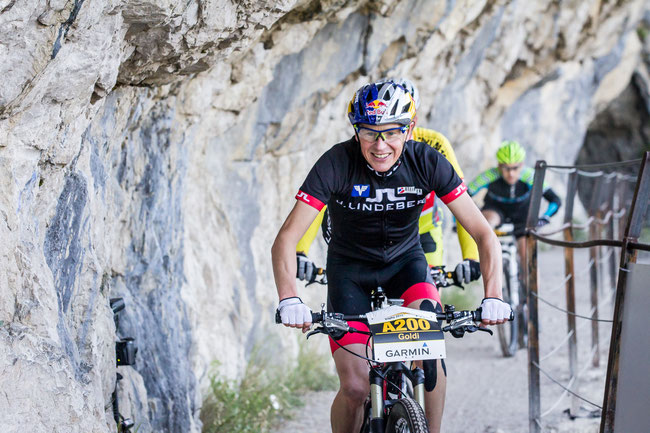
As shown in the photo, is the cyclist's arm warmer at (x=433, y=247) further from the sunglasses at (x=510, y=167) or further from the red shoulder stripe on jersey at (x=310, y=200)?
the sunglasses at (x=510, y=167)

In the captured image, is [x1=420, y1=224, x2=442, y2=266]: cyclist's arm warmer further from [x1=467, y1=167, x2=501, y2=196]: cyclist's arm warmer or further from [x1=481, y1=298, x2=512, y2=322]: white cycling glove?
[x1=467, y1=167, x2=501, y2=196]: cyclist's arm warmer

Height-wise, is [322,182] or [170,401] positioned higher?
[322,182]

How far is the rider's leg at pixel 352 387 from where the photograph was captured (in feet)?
11.5

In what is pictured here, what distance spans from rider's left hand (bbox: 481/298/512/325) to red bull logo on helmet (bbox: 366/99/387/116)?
981 millimetres

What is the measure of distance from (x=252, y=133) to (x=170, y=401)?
9.02 feet

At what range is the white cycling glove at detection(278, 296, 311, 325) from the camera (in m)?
3.11

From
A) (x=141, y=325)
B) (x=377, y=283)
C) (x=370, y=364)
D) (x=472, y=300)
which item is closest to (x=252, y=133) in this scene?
(x=141, y=325)

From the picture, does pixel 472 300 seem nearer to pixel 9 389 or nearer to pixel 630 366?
pixel 630 366

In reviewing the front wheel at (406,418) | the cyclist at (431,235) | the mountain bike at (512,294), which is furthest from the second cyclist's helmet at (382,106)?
the mountain bike at (512,294)

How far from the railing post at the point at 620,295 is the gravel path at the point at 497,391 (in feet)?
5.19

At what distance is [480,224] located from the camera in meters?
3.61

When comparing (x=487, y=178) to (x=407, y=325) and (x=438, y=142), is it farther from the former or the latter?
(x=407, y=325)

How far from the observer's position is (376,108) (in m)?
3.55

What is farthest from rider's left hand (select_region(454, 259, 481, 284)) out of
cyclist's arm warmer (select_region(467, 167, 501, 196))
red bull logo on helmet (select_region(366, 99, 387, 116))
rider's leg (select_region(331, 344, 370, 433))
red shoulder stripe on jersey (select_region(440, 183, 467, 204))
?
cyclist's arm warmer (select_region(467, 167, 501, 196))
